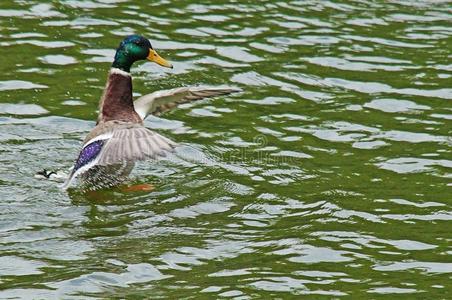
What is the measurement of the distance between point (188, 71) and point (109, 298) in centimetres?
623

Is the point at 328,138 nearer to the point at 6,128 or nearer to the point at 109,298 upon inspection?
the point at 6,128

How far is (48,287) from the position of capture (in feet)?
27.3

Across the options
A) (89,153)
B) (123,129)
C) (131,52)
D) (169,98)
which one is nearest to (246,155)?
(169,98)

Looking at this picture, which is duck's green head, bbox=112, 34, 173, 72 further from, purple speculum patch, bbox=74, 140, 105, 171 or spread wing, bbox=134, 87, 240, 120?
purple speculum patch, bbox=74, 140, 105, 171

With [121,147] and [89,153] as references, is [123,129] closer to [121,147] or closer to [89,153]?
[121,147]

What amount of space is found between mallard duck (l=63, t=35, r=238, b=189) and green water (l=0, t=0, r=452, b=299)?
0.28 metres

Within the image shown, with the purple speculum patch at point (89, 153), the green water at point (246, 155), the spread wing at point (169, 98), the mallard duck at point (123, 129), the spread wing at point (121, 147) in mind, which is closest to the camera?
the green water at point (246, 155)

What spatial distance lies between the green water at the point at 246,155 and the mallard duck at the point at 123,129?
282 mm

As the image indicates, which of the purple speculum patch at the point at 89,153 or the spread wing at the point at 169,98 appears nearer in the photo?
the purple speculum patch at the point at 89,153

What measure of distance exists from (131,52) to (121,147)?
2151mm

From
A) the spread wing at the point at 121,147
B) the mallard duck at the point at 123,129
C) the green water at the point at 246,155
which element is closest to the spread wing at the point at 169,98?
the mallard duck at the point at 123,129

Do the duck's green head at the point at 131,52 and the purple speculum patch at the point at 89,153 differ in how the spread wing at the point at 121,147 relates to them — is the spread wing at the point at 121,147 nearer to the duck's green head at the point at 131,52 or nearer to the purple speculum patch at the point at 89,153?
the purple speculum patch at the point at 89,153

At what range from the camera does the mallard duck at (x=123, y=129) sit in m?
9.95

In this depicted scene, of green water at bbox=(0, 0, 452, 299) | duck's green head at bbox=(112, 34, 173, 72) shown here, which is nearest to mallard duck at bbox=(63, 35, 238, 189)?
duck's green head at bbox=(112, 34, 173, 72)
